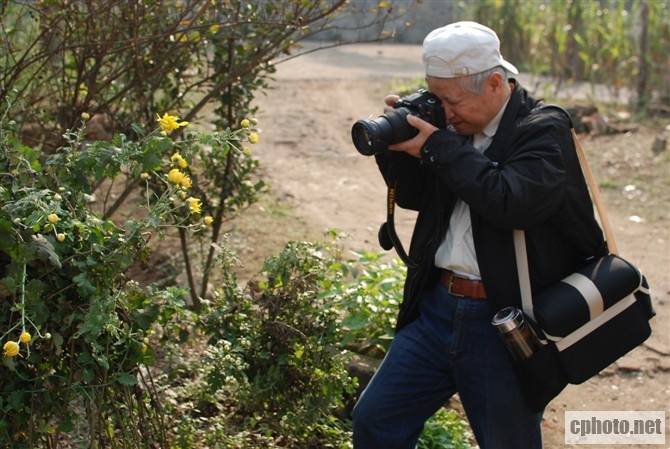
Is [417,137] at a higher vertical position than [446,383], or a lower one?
higher

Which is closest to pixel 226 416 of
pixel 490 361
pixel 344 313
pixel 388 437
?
pixel 344 313

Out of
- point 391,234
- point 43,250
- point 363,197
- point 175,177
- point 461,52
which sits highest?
point 461,52

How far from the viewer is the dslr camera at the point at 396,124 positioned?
9.19ft

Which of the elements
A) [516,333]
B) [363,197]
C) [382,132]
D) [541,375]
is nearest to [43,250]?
[382,132]

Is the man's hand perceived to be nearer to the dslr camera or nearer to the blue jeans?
the dslr camera

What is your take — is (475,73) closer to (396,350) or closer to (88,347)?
(396,350)

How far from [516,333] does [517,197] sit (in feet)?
1.28

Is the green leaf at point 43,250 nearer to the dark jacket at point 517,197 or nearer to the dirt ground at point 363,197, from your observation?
the dark jacket at point 517,197

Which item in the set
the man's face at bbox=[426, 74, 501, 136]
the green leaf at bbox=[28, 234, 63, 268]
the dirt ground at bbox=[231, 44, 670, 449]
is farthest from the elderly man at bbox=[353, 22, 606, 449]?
the dirt ground at bbox=[231, 44, 670, 449]

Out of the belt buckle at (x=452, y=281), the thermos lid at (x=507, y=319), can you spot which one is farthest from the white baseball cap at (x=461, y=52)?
the thermos lid at (x=507, y=319)

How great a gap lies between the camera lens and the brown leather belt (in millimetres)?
455

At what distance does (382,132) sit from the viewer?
2.80 metres

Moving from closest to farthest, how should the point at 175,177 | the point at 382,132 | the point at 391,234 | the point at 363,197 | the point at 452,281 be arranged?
the point at 175,177
the point at 382,132
the point at 452,281
the point at 391,234
the point at 363,197

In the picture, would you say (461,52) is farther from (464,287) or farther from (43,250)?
(43,250)
